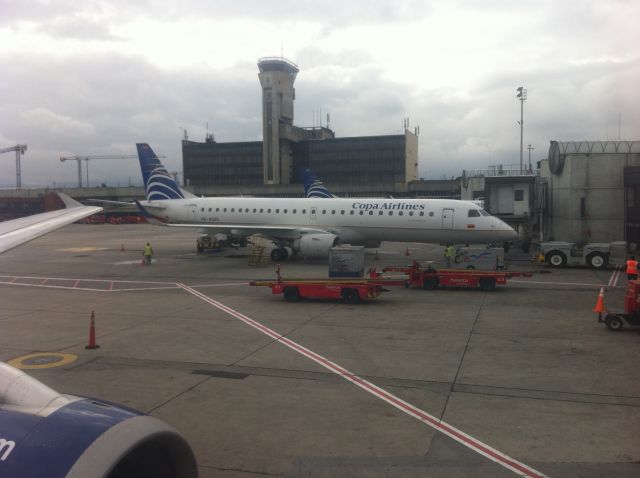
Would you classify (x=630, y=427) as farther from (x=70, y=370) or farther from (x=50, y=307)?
(x=50, y=307)

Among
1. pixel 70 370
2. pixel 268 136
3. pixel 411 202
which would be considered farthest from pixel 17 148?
pixel 70 370

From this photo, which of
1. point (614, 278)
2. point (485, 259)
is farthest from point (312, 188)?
point (614, 278)

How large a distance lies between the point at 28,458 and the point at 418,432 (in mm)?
6308

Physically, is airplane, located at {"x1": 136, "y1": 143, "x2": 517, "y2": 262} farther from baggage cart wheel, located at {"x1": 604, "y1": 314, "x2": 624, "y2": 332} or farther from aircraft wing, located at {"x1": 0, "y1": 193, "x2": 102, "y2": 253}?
aircraft wing, located at {"x1": 0, "y1": 193, "x2": 102, "y2": 253}

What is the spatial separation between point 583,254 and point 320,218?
50.4ft

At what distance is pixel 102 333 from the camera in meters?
14.9

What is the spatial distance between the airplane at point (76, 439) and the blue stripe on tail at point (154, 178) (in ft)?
118

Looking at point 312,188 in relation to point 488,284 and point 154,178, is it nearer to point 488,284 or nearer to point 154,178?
point 154,178

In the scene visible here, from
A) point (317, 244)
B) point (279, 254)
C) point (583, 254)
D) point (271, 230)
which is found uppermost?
point (271, 230)

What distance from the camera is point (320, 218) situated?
32.9m

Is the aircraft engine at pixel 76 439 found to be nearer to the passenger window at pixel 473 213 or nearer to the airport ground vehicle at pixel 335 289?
the airport ground vehicle at pixel 335 289

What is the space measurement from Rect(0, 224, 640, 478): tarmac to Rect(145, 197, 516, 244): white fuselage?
24.4ft

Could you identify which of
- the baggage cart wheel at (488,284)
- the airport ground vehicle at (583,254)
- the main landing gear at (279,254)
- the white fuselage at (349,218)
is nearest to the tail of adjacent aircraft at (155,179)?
the white fuselage at (349,218)

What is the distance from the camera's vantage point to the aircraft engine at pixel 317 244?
96.8ft
